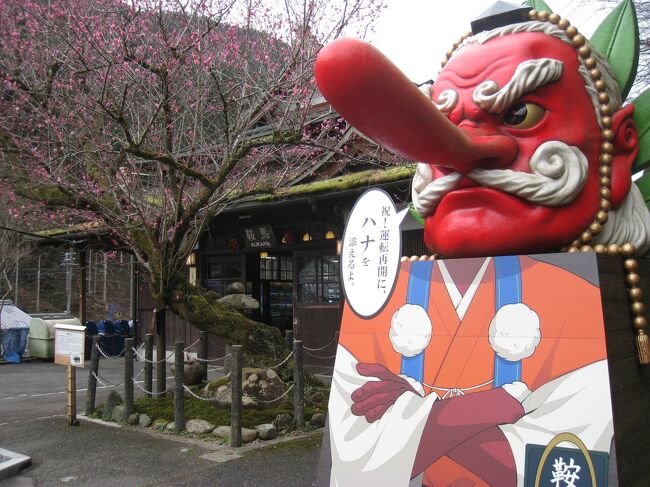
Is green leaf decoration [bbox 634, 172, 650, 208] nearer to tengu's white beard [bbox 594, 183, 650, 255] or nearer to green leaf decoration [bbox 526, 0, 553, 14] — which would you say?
tengu's white beard [bbox 594, 183, 650, 255]

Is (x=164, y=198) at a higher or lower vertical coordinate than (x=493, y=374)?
higher

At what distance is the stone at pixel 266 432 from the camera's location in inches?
251

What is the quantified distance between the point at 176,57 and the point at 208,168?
2.39 meters

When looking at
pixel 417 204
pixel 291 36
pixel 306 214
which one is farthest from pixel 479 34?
pixel 306 214

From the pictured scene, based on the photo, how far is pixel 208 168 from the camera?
335 inches

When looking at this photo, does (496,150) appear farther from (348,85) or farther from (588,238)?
(348,85)

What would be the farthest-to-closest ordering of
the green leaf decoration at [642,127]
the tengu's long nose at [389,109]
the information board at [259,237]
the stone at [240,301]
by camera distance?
the information board at [259,237]
the stone at [240,301]
the green leaf decoration at [642,127]
the tengu's long nose at [389,109]

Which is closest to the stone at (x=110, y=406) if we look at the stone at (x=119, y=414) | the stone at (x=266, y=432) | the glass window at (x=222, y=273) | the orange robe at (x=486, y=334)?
the stone at (x=119, y=414)

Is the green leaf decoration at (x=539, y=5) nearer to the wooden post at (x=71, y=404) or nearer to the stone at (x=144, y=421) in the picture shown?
the stone at (x=144, y=421)

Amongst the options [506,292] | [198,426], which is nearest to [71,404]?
[198,426]

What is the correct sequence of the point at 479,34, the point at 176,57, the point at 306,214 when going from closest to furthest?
the point at 479,34
the point at 176,57
the point at 306,214

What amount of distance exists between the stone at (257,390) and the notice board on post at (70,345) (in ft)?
5.82

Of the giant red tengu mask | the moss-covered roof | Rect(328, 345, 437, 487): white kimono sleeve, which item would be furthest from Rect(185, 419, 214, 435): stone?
the giant red tengu mask

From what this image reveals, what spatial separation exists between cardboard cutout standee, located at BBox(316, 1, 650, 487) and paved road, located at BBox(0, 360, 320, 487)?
249 cm
